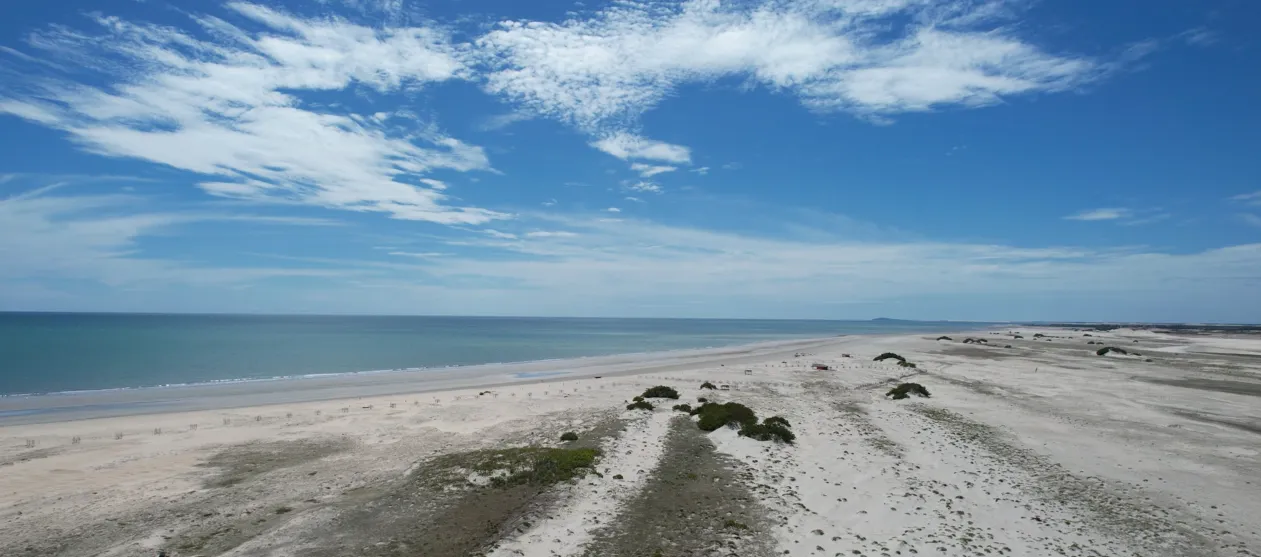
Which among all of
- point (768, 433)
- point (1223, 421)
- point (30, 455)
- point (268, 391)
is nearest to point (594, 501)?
point (768, 433)

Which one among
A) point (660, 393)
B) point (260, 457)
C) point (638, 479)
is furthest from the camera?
point (660, 393)

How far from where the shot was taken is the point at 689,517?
13.1 metres

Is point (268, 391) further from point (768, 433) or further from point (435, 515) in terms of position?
point (768, 433)

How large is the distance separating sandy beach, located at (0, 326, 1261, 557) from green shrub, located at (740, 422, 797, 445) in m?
0.67

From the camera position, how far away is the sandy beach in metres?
11.9

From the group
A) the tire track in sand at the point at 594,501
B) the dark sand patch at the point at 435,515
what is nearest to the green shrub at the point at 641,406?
the tire track in sand at the point at 594,501

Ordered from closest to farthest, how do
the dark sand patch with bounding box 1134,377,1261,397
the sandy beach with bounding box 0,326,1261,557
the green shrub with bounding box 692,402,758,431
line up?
Result: the sandy beach with bounding box 0,326,1261,557, the green shrub with bounding box 692,402,758,431, the dark sand patch with bounding box 1134,377,1261,397

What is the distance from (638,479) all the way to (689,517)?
3.13 metres

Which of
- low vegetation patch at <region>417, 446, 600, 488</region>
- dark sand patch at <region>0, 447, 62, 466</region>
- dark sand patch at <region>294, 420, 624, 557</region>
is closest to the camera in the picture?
dark sand patch at <region>294, 420, 624, 557</region>

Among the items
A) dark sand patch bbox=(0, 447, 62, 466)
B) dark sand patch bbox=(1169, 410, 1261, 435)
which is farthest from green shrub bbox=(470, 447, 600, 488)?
dark sand patch bbox=(1169, 410, 1261, 435)

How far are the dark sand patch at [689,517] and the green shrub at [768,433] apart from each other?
8.10 feet

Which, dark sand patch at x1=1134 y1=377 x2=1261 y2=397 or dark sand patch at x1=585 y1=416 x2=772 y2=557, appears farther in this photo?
dark sand patch at x1=1134 y1=377 x2=1261 y2=397

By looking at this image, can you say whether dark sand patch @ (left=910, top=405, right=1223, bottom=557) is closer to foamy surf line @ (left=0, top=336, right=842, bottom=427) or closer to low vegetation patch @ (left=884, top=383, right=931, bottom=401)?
low vegetation patch @ (left=884, top=383, right=931, bottom=401)

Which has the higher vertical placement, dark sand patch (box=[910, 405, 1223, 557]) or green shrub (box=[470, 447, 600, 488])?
green shrub (box=[470, 447, 600, 488])
